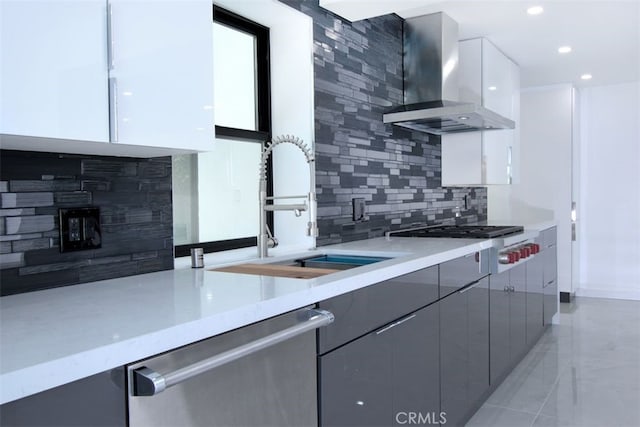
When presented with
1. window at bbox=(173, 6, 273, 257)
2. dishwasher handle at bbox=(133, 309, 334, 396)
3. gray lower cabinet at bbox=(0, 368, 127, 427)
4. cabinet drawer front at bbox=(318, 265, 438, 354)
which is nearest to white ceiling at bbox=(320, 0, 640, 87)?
window at bbox=(173, 6, 273, 257)

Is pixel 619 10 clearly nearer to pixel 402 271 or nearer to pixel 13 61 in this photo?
pixel 402 271

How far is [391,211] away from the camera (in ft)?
11.0

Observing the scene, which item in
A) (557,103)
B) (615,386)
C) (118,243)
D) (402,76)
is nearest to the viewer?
(118,243)

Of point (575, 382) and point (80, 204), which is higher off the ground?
point (80, 204)

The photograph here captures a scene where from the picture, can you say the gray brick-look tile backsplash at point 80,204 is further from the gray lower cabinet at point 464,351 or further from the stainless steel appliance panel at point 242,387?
the gray lower cabinet at point 464,351

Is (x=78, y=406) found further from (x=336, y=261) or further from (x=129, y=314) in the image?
(x=336, y=261)

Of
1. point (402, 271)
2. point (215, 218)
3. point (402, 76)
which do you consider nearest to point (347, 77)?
point (402, 76)

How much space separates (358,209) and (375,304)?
119cm

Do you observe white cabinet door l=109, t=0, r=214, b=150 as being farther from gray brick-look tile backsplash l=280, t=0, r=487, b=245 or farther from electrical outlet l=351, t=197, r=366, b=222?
electrical outlet l=351, t=197, r=366, b=222

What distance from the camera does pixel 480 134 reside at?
3990 mm

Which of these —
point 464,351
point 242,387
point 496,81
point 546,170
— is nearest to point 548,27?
point 496,81

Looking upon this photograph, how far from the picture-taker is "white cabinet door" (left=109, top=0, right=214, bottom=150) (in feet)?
4.36

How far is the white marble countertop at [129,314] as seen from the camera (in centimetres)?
88

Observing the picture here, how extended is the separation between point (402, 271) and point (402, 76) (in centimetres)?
197
